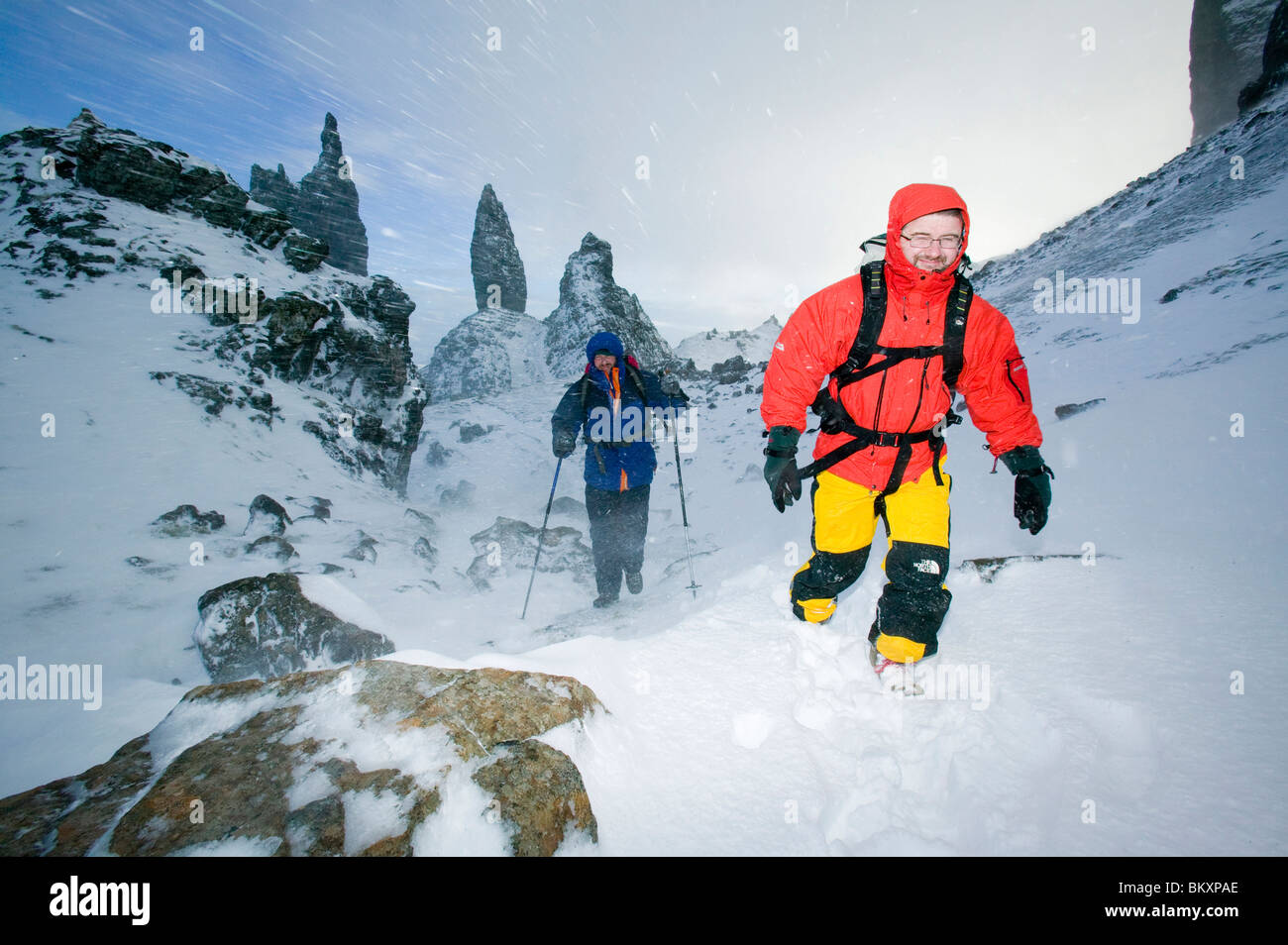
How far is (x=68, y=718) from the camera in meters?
2.66

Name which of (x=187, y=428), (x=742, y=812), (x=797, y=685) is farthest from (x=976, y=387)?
(x=187, y=428)

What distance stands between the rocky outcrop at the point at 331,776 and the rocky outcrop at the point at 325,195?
5550 centimetres

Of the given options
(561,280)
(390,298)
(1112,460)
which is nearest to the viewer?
(1112,460)

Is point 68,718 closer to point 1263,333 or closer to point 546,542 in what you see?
point 546,542

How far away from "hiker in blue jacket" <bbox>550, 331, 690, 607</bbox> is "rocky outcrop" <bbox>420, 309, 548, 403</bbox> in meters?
42.4

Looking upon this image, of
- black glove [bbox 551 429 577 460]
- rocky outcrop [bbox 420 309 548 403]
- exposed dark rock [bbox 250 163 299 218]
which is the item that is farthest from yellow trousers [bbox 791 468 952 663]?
exposed dark rock [bbox 250 163 299 218]

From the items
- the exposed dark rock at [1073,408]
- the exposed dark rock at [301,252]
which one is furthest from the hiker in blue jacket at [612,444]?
the exposed dark rock at [301,252]

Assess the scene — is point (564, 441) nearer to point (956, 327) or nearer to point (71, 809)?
point (956, 327)

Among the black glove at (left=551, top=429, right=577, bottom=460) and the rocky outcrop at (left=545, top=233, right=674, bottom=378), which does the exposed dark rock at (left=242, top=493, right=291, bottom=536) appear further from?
the rocky outcrop at (left=545, top=233, right=674, bottom=378)

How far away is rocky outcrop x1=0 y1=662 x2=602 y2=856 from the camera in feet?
4.37

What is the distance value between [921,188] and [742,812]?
10.00ft

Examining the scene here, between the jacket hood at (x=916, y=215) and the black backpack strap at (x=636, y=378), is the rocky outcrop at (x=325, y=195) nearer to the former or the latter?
the black backpack strap at (x=636, y=378)

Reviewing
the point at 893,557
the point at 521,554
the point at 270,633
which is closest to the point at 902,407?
the point at 893,557

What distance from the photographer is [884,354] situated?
8.56 ft
